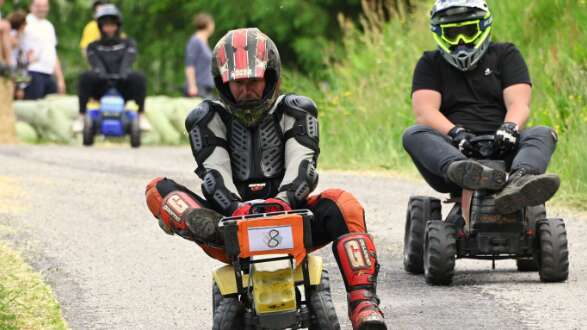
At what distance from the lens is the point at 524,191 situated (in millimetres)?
8070

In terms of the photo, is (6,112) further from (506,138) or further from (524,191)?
(524,191)

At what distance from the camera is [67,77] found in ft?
108

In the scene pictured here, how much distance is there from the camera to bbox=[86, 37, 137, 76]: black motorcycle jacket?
20703mm

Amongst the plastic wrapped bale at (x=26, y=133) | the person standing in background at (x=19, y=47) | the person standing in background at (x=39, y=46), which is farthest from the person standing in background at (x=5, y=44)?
the plastic wrapped bale at (x=26, y=133)

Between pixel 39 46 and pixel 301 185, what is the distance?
15.8 metres

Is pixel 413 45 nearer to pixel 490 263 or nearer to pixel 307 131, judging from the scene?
pixel 490 263

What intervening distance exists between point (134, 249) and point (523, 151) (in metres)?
2.93

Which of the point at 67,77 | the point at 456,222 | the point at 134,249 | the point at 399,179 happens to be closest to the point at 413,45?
the point at 399,179

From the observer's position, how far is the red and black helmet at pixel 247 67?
6.77 metres

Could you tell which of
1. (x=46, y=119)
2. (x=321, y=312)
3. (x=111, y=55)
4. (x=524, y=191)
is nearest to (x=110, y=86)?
(x=111, y=55)

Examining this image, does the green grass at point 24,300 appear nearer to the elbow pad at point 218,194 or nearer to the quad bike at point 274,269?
the elbow pad at point 218,194

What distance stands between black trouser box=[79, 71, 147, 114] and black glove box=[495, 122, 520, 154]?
12.2m

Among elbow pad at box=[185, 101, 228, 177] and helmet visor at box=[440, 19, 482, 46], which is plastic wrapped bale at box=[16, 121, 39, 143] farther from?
elbow pad at box=[185, 101, 228, 177]

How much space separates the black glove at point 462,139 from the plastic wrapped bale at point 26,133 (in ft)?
47.0
